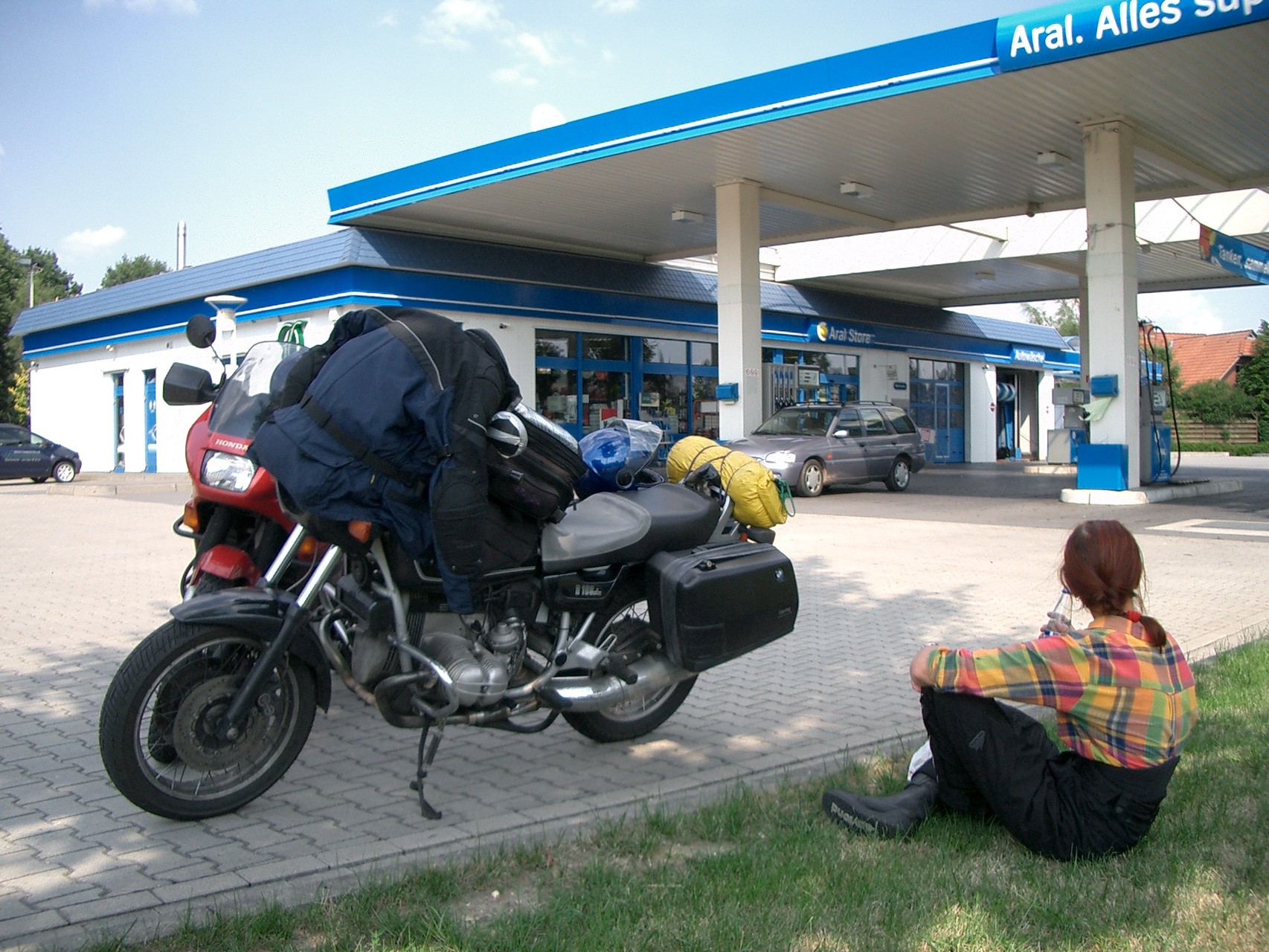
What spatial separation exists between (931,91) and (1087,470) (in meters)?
6.18

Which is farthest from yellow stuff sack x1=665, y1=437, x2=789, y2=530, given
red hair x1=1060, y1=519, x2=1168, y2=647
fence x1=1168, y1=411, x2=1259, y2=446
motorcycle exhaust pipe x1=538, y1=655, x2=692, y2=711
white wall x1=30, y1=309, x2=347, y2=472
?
fence x1=1168, y1=411, x2=1259, y2=446

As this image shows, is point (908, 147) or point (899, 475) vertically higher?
point (908, 147)

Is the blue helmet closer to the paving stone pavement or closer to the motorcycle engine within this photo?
the motorcycle engine

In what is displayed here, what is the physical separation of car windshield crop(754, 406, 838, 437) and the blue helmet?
1446cm

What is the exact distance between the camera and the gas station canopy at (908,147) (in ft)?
41.7

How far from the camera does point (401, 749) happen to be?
4602 millimetres

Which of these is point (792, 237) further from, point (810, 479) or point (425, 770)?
point (425, 770)

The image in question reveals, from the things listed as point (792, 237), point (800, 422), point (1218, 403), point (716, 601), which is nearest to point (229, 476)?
point (716, 601)

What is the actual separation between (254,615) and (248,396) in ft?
3.18

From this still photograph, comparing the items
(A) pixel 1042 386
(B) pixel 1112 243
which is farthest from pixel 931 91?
(A) pixel 1042 386

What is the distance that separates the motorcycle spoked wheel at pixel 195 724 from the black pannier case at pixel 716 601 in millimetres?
1243

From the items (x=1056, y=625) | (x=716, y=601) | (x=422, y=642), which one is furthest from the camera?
(x=716, y=601)

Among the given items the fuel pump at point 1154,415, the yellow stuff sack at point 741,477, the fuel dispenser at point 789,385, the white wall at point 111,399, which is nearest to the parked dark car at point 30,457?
the white wall at point 111,399

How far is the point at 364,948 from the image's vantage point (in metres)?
2.69
